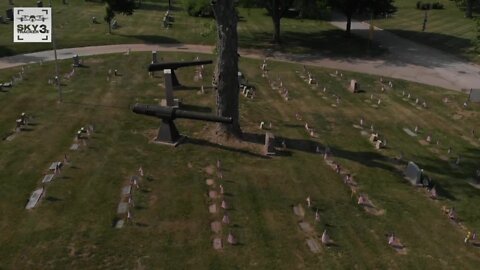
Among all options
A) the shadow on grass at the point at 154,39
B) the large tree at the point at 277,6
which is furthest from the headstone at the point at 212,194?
the large tree at the point at 277,6

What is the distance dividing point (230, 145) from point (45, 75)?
19249mm

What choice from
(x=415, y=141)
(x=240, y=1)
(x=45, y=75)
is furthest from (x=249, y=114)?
(x=240, y=1)

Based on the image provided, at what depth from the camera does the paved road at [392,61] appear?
40.6m

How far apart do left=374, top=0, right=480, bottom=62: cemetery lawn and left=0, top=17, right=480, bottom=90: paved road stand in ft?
8.37

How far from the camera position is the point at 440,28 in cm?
6138

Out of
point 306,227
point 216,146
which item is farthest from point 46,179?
point 306,227

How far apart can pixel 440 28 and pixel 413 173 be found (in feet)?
151

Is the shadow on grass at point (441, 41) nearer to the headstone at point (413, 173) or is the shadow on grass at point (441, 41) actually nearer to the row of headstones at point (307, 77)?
the row of headstones at point (307, 77)

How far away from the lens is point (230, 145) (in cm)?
2520

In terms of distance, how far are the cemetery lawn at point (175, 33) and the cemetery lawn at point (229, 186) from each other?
15.5 m

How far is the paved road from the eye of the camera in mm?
40594

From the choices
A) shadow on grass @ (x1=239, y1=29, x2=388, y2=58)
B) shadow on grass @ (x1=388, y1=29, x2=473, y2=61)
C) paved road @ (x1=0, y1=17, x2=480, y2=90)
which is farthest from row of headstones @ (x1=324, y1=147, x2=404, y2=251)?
shadow on grass @ (x1=388, y1=29, x2=473, y2=61)

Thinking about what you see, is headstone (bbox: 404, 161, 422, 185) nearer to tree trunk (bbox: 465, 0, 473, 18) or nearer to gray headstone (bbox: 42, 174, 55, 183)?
gray headstone (bbox: 42, 174, 55, 183)

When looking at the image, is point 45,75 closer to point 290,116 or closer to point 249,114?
point 249,114
